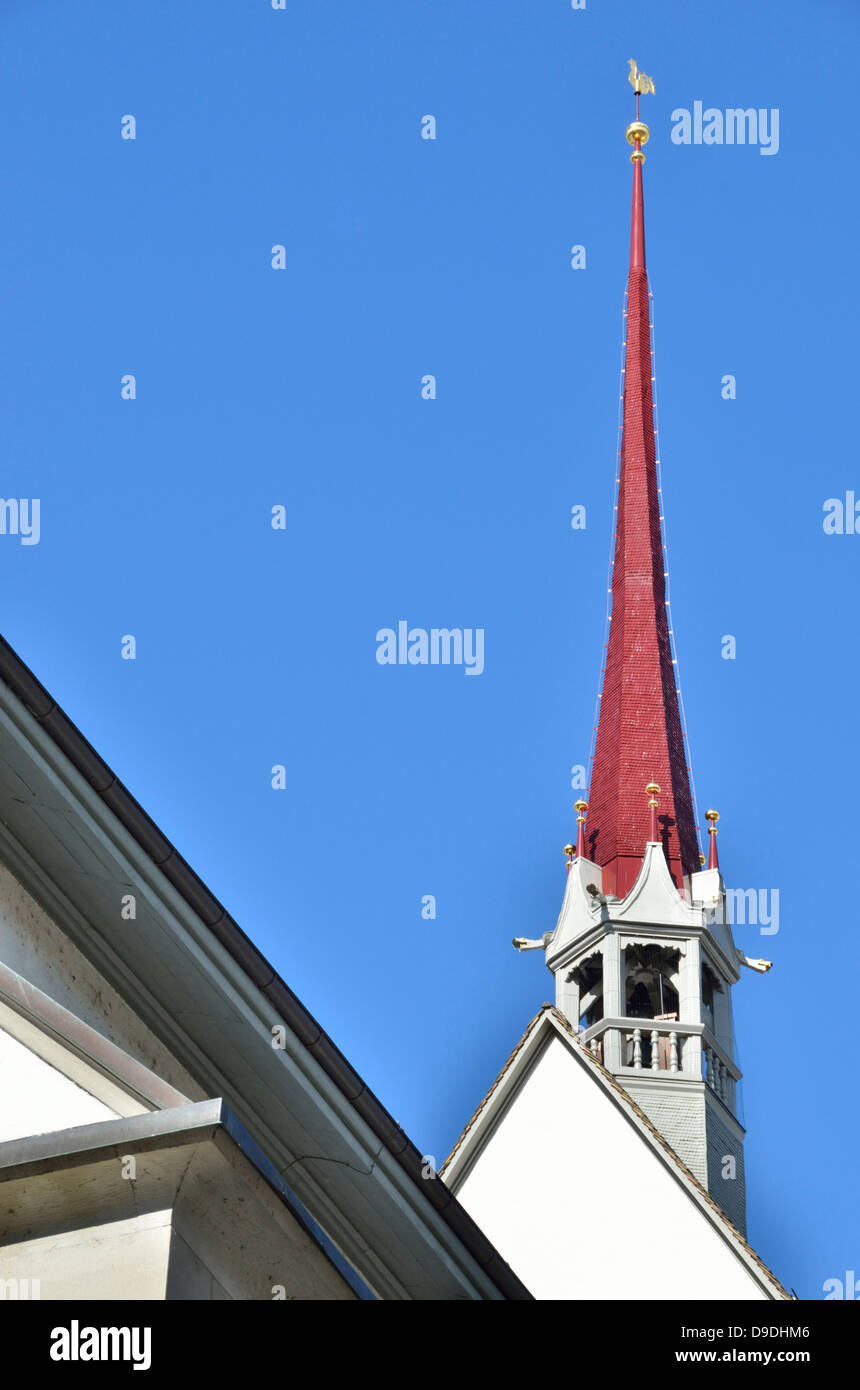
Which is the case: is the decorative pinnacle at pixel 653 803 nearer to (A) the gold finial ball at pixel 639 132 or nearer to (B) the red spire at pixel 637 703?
(B) the red spire at pixel 637 703

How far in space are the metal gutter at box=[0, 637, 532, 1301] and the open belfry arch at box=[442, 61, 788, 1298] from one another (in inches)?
643

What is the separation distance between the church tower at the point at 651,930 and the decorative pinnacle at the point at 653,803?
7cm

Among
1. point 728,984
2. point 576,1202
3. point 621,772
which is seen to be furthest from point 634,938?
point 576,1202

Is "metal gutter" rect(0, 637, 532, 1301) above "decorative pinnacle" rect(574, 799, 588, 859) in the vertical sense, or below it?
below

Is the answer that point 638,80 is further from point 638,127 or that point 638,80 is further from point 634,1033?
point 634,1033

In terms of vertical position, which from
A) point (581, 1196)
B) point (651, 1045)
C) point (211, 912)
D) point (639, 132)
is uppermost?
point (639, 132)

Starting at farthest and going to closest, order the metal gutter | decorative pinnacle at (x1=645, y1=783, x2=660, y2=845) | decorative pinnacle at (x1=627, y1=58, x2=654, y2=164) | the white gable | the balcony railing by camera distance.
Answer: decorative pinnacle at (x1=627, y1=58, x2=654, y2=164) < decorative pinnacle at (x1=645, y1=783, x2=660, y2=845) < the balcony railing < the white gable < the metal gutter

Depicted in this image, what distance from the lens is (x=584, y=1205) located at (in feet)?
90.5

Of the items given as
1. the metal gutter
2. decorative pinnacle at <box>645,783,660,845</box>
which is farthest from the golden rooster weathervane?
the metal gutter

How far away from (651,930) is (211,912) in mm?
29089

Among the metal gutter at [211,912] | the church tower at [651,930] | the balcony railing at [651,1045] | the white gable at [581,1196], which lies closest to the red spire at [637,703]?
the church tower at [651,930]

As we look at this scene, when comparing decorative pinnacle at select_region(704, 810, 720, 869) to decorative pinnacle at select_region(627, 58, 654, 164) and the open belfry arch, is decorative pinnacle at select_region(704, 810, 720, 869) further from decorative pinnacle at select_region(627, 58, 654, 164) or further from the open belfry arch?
decorative pinnacle at select_region(627, 58, 654, 164)

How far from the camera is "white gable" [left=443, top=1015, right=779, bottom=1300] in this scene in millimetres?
26531

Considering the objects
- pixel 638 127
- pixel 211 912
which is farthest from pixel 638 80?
pixel 211 912
